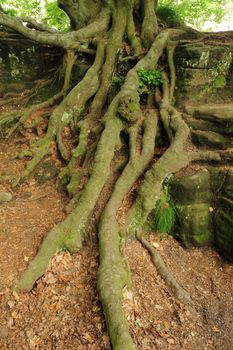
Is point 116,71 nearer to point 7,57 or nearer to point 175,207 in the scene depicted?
point 7,57

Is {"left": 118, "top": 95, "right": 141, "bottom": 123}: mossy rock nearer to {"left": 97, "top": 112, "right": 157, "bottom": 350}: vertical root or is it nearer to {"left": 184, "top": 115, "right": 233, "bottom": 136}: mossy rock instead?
{"left": 97, "top": 112, "right": 157, "bottom": 350}: vertical root

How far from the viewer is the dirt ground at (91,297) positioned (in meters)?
3.53

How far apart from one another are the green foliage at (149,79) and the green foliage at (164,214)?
256 centimetres

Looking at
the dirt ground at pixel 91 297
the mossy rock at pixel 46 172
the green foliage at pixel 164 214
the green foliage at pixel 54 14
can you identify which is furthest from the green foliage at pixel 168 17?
the dirt ground at pixel 91 297

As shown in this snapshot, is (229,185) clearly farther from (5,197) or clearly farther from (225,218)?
(5,197)

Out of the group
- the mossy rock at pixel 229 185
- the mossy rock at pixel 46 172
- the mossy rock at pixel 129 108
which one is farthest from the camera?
the mossy rock at pixel 46 172

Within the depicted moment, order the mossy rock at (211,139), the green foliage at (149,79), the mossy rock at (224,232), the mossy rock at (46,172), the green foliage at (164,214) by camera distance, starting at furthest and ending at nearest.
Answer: the green foliage at (149,79) < the mossy rock at (46,172) < the mossy rock at (211,139) < the green foliage at (164,214) < the mossy rock at (224,232)

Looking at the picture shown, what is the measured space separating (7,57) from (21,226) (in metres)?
5.38

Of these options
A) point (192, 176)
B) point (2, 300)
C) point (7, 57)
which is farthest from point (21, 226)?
point (7, 57)

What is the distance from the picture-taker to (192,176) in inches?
204

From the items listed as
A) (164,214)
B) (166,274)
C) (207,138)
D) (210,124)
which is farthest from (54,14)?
(166,274)

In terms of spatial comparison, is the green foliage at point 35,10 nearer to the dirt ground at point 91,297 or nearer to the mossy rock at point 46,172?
the mossy rock at point 46,172

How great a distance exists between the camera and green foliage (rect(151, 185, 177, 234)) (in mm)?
5145

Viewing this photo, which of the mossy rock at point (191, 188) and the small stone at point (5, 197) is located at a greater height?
the mossy rock at point (191, 188)
